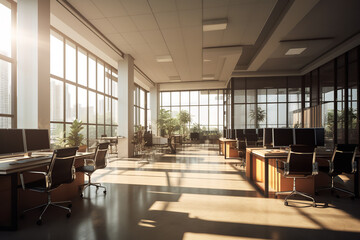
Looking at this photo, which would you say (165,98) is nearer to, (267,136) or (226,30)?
(226,30)

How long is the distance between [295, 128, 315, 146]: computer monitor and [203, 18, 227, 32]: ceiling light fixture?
3923 mm

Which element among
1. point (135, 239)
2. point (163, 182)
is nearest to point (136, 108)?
point (163, 182)

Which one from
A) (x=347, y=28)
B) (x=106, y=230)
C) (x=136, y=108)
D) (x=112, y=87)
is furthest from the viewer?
(x=136, y=108)

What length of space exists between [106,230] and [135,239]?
475 millimetres

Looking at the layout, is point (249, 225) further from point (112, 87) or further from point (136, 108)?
point (136, 108)

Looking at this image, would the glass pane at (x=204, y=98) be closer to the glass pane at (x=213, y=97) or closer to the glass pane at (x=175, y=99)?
the glass pane at (x=213, y=97)

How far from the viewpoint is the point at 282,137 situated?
4.46m

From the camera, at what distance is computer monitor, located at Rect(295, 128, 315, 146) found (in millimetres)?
4441

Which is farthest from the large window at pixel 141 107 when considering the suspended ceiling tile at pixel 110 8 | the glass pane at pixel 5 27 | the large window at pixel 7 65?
the glass pane at pixel 5 27

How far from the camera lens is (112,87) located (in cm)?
1080

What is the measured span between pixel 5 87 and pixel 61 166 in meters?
3.57

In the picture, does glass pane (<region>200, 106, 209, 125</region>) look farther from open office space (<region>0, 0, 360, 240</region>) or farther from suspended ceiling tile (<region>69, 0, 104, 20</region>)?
suspended ceiling tile (<region>69, 0, 104, 20</region>)

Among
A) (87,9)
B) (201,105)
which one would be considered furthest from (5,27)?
(201,105)

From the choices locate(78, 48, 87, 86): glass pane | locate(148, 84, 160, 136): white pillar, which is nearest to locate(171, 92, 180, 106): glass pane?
locate(148, 84, 160, 136): white pillar
